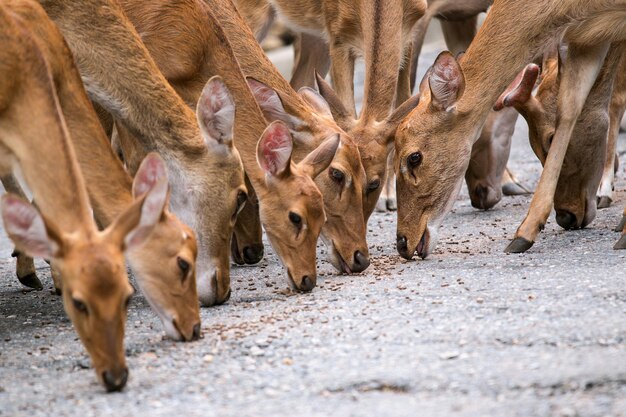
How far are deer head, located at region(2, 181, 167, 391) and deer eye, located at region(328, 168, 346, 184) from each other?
3110 mm

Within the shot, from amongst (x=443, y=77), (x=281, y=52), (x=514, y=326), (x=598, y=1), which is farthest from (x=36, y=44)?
(x=281, y=52)

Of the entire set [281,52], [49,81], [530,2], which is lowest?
[281,52]

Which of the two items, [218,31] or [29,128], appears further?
[218,31]

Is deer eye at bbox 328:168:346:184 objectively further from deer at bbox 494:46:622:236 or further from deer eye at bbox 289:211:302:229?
deer at bbox 494:46:622:236

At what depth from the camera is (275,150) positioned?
724 cm

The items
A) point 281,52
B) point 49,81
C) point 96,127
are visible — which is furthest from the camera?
point 281,52

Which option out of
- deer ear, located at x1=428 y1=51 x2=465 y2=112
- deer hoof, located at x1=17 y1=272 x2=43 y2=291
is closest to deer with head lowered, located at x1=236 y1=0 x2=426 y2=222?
deer ear, located at x1=428 y1=51 x2=465 y2=112

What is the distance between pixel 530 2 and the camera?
7953mm

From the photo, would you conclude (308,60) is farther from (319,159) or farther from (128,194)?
(128,194)

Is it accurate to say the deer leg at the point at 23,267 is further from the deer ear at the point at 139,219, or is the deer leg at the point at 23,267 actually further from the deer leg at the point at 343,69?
the deer leg at the point at 343,69

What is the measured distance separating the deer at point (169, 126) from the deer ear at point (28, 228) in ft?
6.20

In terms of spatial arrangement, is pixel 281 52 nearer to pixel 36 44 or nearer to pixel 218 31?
pixel 218 31

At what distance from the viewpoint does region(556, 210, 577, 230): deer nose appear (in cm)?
837

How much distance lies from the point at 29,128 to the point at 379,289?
226 cm
